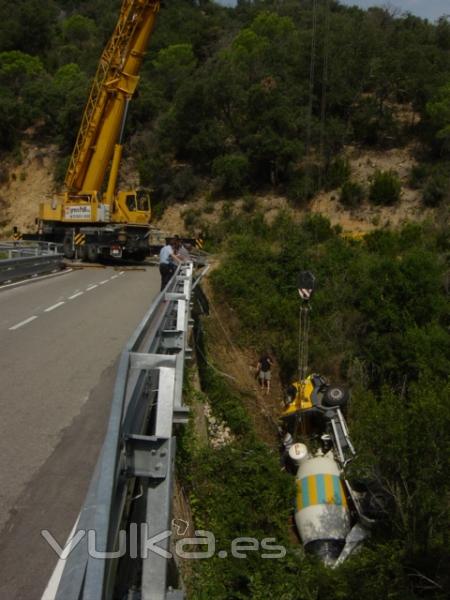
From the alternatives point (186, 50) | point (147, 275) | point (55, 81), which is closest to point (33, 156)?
point (55, 81)

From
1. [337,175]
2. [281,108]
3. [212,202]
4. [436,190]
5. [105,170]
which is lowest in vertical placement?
[212,202]

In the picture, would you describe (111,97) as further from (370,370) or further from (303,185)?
(303,185)

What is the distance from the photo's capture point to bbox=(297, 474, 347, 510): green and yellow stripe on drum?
12648 mm

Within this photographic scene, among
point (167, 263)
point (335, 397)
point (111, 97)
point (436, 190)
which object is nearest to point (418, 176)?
point (436, 190)

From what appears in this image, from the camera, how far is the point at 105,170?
30.6 m

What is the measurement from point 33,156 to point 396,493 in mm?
55195

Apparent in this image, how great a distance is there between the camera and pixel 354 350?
66.2 feet

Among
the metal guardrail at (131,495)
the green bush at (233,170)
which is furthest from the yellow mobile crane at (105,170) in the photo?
the metal guardrail at (131,495)

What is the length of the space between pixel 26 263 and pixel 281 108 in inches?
1159

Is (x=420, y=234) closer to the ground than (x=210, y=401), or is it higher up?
higher up

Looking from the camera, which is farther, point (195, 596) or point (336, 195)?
point (336, 195)

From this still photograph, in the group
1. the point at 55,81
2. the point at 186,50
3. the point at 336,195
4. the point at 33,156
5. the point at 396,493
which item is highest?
the point at 186,50

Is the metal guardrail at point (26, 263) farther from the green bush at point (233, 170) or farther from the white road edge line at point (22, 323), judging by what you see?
the green bush at point (233, 170)

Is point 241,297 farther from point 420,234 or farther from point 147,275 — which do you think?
point 420,234
